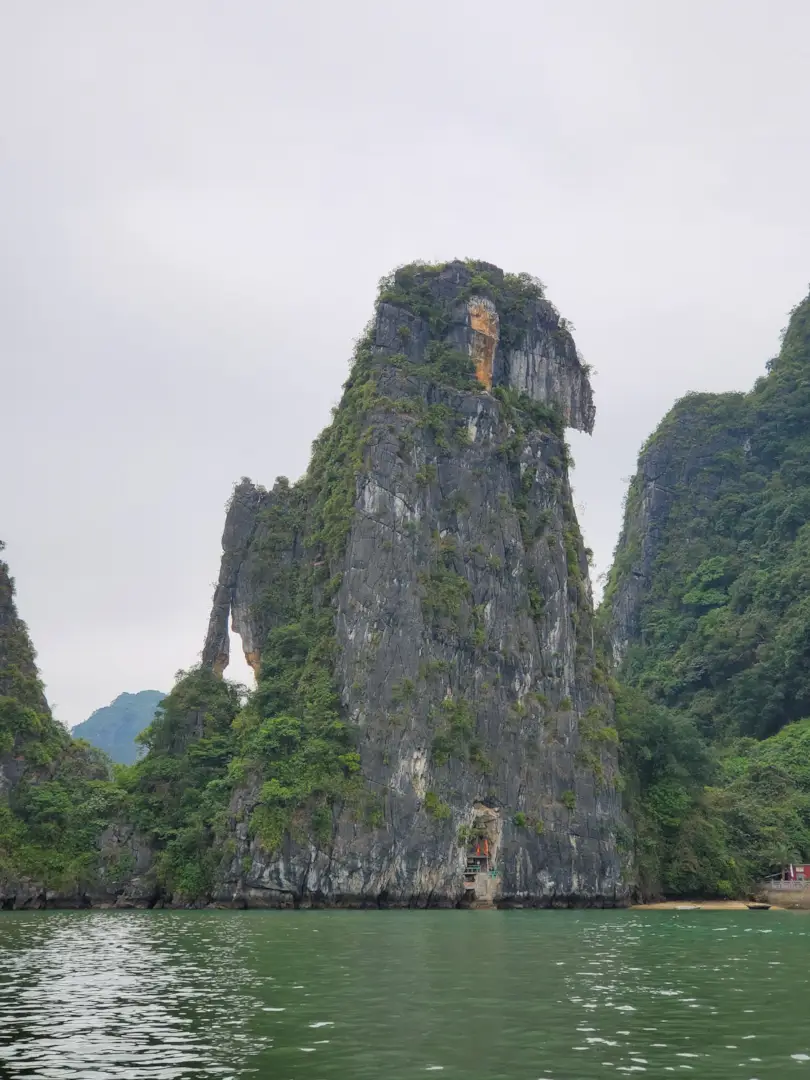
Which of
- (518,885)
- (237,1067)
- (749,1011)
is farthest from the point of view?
(518,885)

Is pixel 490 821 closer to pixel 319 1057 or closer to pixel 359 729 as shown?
pixel 359 729

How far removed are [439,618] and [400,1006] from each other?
41.5 meters

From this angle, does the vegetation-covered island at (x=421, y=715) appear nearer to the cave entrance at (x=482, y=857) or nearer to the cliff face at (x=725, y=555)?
the cave entrance at (x=482, y=857)

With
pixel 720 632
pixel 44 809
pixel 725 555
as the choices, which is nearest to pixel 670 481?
pixel 725 555

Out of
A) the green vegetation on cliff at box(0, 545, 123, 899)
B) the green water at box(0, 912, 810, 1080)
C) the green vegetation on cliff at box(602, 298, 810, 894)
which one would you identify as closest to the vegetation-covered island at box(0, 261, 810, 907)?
the green vegetation on cliff at box(0, 545, 123, 899)

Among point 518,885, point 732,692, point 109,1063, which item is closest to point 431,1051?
point 109,1063

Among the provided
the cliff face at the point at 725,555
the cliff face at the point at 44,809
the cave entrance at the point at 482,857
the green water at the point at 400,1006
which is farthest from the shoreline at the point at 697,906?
the cliff face at the point at 725,555

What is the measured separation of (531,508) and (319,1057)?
54.2m

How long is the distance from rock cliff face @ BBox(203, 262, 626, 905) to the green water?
67.7ft

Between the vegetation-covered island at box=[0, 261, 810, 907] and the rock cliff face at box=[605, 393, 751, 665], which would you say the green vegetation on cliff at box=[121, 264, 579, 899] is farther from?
the rock cliff face at box=[605, 393, 751, 665]

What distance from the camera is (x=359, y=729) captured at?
5462cm

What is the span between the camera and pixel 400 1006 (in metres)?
16.4

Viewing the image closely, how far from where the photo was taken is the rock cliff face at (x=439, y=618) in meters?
51.6

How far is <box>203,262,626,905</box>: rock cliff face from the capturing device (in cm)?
5156
